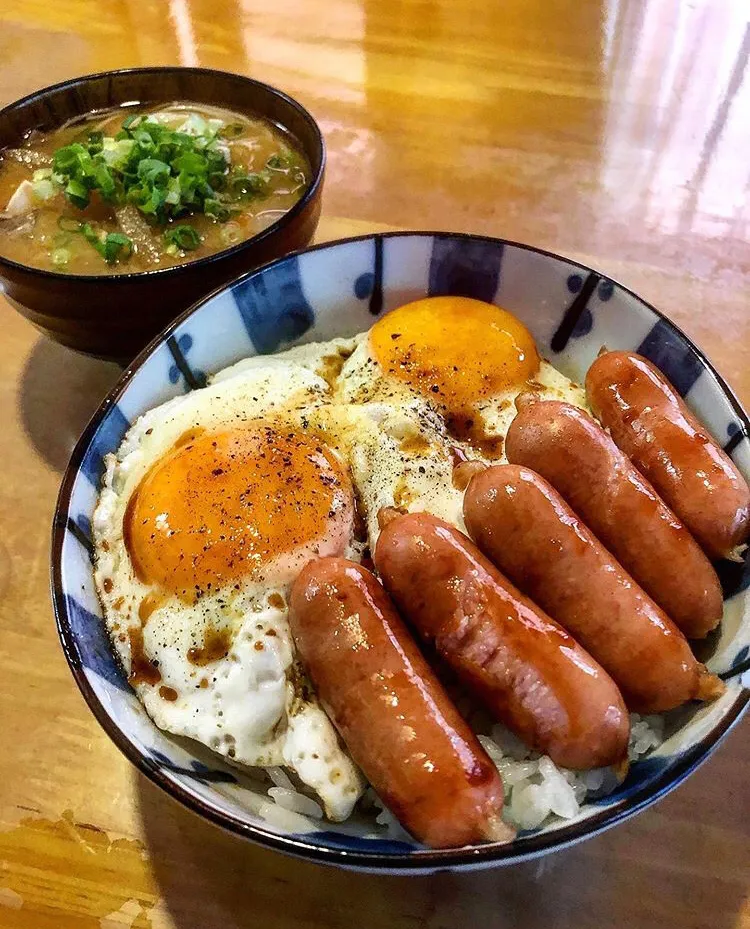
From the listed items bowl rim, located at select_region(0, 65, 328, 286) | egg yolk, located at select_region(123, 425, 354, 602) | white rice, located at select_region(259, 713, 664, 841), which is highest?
bowl rim, located at select_region(0, 65, 328, 286)

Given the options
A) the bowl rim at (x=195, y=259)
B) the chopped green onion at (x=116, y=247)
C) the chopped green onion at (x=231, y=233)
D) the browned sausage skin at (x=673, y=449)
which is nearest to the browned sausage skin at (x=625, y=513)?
the browned sausage skin at (x=673, y=449)

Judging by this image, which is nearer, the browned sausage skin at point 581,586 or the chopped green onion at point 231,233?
the browned sausage skin at point 581,586

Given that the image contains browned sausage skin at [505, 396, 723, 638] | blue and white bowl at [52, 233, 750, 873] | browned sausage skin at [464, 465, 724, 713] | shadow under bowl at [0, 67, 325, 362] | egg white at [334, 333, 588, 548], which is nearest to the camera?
blue and white bowl at [52, 233, 750, 873]

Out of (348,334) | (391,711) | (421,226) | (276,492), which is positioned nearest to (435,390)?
(348,334)

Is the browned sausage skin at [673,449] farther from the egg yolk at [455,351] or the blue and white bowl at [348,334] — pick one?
the egg yolk at [455,351]

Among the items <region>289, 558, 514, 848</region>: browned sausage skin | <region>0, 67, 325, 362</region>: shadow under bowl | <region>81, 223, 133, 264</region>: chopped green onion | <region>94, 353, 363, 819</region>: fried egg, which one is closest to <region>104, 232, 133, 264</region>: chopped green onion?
<region>81, 223, 133, 264</region>: chopped green onion

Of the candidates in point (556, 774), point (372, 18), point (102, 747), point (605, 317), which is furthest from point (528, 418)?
point (372, 18)

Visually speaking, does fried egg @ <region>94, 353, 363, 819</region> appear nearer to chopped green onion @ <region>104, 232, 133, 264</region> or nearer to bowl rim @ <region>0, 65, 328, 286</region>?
bowl rim @ <region>0, 65, 328, 286</region>
